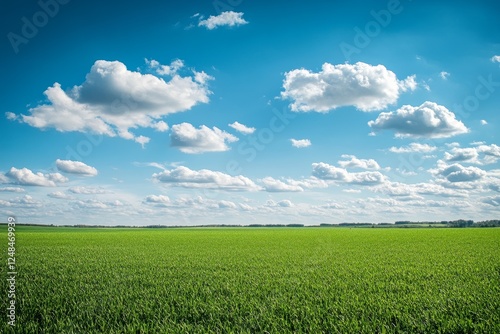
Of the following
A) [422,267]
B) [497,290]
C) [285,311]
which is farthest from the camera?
[422,267]

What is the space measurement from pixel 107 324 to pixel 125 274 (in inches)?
294

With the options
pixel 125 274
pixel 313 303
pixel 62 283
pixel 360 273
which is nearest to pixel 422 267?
pixel 360 273

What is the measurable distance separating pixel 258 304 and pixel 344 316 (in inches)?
92.7

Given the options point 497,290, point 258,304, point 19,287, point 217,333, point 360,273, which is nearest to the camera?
point 217,333

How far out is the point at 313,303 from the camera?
9.22m

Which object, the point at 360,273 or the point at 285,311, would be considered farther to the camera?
the point at 360,273

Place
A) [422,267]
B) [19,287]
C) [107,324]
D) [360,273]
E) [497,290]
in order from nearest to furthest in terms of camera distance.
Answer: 1. [107,324]
2. [497,290]
3. [19,287]
4. [360,273]
5. [422,267]

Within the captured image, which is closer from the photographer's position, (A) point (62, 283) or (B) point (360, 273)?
(A) point (62, 283)

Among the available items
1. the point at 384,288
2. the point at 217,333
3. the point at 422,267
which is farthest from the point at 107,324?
the point at 422,267

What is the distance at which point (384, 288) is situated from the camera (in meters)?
11.2

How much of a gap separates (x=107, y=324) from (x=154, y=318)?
3.60 feet

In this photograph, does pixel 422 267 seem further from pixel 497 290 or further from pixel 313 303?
pixel 313 303

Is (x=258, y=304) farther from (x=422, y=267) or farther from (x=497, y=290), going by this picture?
(x=422, y=267)

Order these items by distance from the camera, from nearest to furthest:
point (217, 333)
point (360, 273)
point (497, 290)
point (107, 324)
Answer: point (217, 333), point (107, 324), point (497, 290), point (360, 273)
